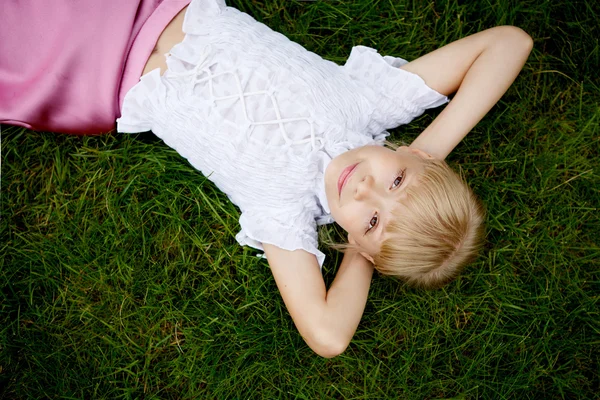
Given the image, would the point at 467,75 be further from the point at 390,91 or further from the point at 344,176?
the point at 344,176

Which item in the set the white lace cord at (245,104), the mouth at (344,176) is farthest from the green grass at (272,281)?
the mouth at (344,176)

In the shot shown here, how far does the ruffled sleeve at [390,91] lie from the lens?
2092 millimetres

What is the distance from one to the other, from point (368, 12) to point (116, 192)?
1.50m

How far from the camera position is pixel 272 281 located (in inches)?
90.6

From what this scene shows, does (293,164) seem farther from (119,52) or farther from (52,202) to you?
(52,202)

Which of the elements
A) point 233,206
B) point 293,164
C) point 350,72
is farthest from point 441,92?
point 233,206

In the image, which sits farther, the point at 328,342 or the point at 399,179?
the point at 328,342

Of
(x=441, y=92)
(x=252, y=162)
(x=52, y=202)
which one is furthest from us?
(x=52, y=202)

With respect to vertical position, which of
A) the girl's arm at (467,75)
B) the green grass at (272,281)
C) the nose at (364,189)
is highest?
the girl's arm at (467,75)

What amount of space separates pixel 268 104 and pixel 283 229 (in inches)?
20.2

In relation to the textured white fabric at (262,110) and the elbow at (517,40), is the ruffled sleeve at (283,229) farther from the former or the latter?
the elbow at (517,40)

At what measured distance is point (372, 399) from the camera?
229cm

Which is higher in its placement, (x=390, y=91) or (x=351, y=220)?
(x=390, y=91)

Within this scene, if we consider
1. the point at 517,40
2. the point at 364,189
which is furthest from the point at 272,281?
the point at 517,40
